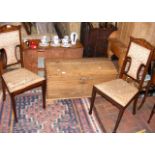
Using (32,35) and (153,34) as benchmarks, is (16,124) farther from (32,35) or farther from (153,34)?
(153,34)

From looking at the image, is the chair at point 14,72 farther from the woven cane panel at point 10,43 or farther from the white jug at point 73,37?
the white jug at point 73,37

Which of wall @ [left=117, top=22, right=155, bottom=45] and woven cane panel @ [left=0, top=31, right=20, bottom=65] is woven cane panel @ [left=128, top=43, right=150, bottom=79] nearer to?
wall @ [left=117, top=22, right=155, bottom=45]

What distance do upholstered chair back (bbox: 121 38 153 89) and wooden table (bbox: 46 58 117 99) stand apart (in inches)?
13.8

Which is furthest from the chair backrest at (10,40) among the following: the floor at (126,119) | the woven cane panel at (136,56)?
the woven cane panel at (136,56)

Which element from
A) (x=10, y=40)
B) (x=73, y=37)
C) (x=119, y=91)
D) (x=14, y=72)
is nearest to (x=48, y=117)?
(x=14, y=72)

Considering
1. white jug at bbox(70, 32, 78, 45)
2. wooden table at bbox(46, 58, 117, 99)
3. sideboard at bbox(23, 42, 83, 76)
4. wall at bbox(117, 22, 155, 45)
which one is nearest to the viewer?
wooden table at bbox(46, 58, 117, 99)

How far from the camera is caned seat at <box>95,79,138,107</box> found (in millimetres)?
2692

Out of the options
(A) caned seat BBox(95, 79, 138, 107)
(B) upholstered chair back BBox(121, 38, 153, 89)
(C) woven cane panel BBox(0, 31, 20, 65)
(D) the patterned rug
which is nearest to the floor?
(D) the patterned rug

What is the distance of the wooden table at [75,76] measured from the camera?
10.3 feet

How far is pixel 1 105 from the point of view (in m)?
3.21

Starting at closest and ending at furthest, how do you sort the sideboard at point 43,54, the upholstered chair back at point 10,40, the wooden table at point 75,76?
the upholstered chair back at point 10,40 → the wooden table at point 75,76 → the sideboard at point 43,54

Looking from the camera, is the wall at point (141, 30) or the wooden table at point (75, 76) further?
the wall at point (141, 30)

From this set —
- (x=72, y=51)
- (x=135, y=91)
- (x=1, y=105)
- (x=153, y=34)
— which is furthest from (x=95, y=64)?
(x=1, y=105)
